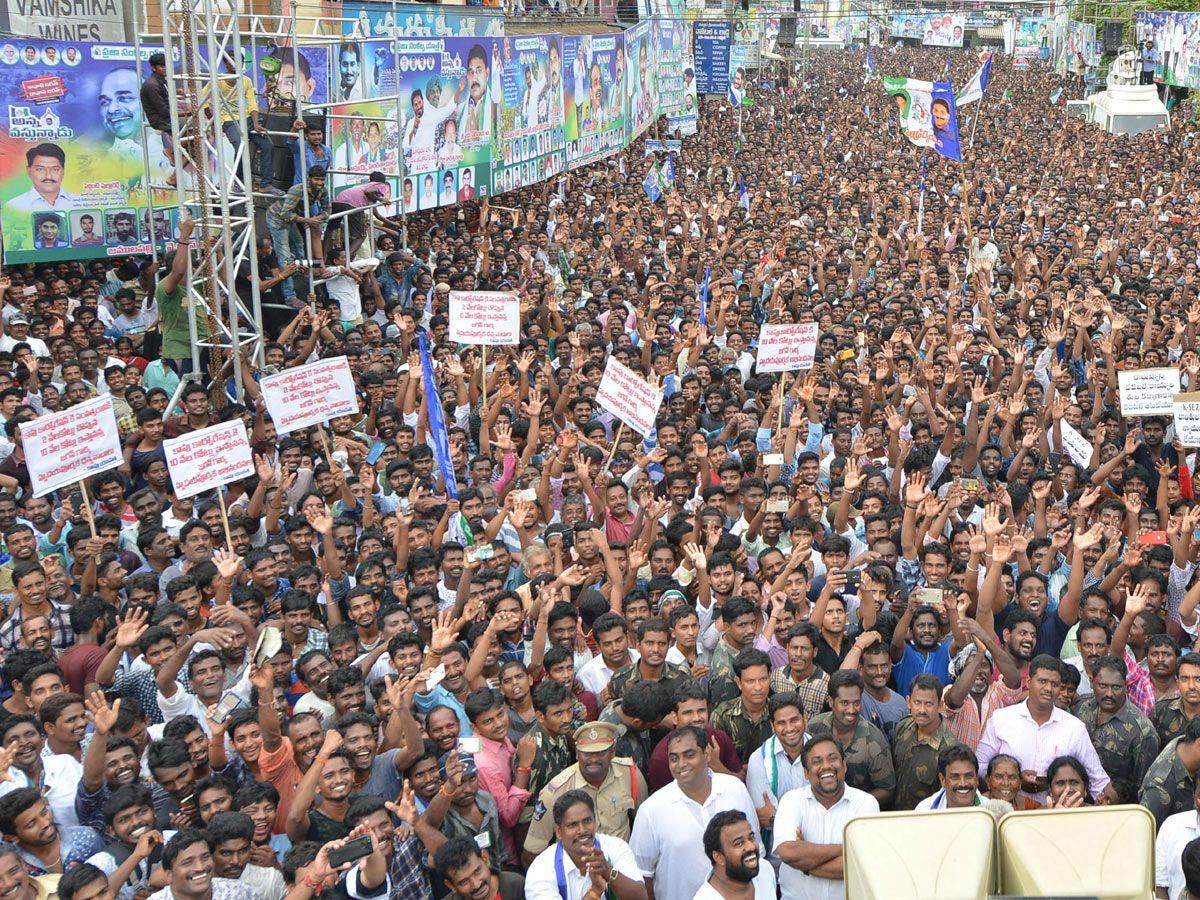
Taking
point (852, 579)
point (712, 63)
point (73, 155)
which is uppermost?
point (73, 155)

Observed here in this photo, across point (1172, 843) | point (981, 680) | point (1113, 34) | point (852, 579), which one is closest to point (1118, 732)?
point (981, 680)

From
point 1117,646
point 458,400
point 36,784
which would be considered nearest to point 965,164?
point 458,400

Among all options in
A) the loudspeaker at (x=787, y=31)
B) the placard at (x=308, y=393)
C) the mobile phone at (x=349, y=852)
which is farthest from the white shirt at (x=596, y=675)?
the loudspeaker at (x=787, y=31)

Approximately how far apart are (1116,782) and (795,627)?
143 cm

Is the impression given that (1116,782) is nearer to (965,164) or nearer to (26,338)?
(26,338)

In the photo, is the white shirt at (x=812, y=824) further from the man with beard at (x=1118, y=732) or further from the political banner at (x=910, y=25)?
the political banner at (x=910, y=25)

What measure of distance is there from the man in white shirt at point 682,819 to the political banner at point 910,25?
84.8m

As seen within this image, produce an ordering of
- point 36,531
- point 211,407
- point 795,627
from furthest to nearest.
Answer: point 211,407, point 36,531, point 795,627

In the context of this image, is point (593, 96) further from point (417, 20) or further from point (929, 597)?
Answer: point (929, 597)

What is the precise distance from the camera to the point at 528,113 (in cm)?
2133

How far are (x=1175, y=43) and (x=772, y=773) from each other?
38653 mm

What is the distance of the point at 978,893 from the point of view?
3.09 meters

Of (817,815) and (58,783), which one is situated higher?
(817,815)

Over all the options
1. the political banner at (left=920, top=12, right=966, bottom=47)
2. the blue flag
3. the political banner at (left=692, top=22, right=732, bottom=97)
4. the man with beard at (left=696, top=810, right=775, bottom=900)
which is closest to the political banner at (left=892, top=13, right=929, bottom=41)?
the political banner at (left=920, top=12, right=966, bottom=47)
